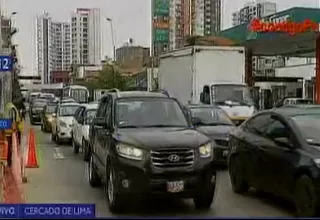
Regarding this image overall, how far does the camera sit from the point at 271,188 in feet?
31.2

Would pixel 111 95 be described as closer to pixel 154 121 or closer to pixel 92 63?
pixel 154 121

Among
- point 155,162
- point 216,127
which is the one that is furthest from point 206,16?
point 155,162

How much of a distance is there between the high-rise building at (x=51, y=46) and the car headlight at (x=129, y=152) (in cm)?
8796

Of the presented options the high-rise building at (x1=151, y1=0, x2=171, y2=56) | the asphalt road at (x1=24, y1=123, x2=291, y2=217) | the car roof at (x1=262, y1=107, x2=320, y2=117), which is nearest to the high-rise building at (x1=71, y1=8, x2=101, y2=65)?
the high-rise building at (x1=151, y1=0, x2=171, y2=56)

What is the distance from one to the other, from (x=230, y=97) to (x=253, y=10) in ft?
156

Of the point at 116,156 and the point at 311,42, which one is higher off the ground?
the point at 311,42

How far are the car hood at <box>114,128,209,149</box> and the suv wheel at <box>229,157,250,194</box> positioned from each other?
64.4 inches

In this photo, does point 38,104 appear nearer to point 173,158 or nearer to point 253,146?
point 253,146

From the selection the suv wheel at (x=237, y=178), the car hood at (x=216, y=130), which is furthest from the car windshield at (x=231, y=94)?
the suv wheel at (x=237, y=178)

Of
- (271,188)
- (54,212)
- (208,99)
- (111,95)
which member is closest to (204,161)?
(271,188)

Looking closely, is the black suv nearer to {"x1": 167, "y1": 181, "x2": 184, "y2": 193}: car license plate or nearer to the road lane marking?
{"x1": 167, "y1": 181, "x2": 184, "y2": 193}: car license plate

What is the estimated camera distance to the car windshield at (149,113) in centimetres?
1012

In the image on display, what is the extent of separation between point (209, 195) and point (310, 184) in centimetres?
172

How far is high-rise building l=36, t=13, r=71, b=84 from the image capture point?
3839 inches
